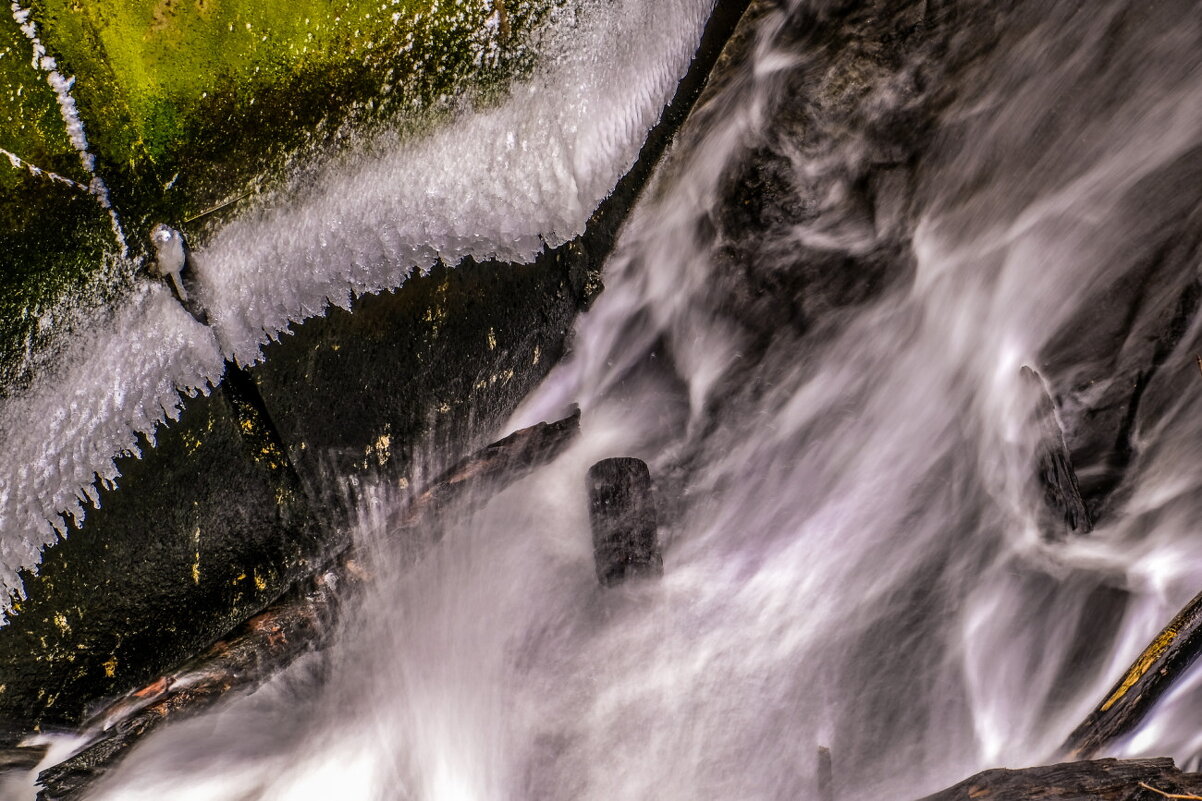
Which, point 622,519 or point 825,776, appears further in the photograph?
point 622,519

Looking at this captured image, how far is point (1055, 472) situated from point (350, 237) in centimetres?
219

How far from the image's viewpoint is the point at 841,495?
2.82 metres

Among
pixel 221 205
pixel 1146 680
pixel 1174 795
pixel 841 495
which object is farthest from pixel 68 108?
pixel 1146 680

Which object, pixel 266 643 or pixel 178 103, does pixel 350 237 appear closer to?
pixel 178 103

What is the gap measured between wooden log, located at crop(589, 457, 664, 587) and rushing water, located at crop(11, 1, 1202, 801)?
0.26 ft

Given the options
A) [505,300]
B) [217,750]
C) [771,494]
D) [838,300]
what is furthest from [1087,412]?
[217,750]

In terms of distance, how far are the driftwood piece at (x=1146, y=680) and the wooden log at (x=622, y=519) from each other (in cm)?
134

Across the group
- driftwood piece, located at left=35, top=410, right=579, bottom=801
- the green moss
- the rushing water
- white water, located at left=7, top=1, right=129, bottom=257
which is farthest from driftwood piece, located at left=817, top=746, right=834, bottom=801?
white water, located at left=7, top=1, right=129, bottom=257

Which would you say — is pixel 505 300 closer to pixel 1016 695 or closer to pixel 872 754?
pixel 872 754

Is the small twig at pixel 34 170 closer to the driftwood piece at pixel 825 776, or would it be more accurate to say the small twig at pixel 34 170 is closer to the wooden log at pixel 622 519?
the wooden log at pixel 622 519

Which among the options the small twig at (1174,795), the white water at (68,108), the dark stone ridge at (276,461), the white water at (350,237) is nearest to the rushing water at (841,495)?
the dark stone ridge at (276,461)

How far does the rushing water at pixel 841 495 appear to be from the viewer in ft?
8.02

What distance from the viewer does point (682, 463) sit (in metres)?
2.91

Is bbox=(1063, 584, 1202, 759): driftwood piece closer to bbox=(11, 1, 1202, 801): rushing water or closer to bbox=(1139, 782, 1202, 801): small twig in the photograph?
bbox=(11, 1, 1202, 801): rushing water
